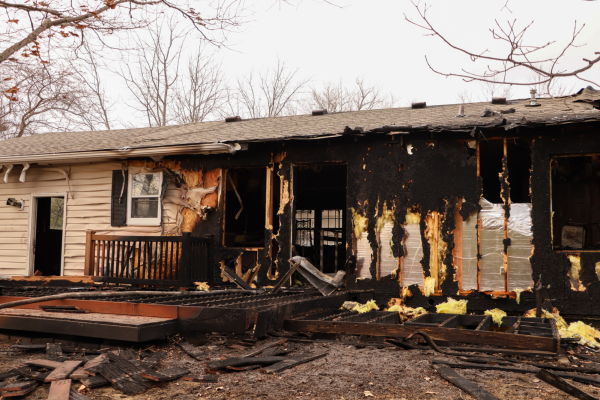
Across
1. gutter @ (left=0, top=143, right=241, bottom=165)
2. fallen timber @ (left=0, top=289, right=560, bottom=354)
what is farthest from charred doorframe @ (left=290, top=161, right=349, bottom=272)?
fallen timber @ (left=0, top=289, right=560, bottom=354)

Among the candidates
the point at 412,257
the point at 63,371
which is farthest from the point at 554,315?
the point at 63,371

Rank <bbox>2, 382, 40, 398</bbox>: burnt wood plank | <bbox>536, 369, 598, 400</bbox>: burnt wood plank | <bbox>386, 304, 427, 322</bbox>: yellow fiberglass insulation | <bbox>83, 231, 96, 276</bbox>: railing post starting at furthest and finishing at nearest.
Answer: <bbox>83, 231, 96, 276</bbox>: railing post → <bbox>386, 304, 427, 322</bbox>: yellow fiberglass insulation → <bbox>2, 382, 40, 398</bbox>: burnt wood plank → <bbox>536, 369, 598, 400</bbox>: burnt wood plank

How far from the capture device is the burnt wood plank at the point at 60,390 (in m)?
3.69

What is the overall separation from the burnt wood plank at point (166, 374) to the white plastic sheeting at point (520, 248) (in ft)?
19.6

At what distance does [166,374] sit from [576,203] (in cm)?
1142

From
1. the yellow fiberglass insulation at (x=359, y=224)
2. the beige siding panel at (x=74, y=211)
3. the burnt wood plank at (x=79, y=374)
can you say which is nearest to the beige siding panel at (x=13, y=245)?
the beige siding panel at (x=74, y=211)

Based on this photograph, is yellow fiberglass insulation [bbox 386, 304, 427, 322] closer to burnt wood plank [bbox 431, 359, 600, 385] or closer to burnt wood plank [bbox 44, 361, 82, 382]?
burnt wood plank [bbox 431, 359, 600, 385]

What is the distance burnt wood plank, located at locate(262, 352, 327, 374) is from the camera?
14.9 ft

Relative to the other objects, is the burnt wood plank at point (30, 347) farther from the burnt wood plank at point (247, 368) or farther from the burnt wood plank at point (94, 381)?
Result: the burnt wood plank at point (247, 368)

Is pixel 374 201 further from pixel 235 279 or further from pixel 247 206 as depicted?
pixel 247 206

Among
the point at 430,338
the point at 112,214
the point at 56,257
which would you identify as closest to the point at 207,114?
the point at 56,257

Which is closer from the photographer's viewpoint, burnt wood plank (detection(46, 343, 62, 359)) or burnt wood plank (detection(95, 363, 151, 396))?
burnt wood plank (detection(95, 363, 151, 396))

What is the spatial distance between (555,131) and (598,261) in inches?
87.9

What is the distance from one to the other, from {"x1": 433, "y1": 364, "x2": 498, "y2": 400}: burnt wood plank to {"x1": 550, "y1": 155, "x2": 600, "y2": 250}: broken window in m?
8.64
